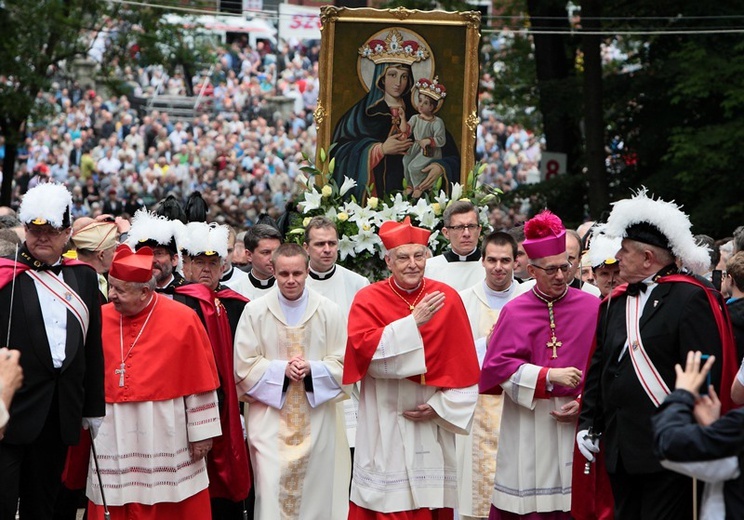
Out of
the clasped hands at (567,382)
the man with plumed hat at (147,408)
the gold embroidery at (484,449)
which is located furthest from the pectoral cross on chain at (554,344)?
the man with plumed hat at (147,408)

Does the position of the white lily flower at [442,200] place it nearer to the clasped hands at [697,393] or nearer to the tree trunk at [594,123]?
the clasped hands at [697,393]

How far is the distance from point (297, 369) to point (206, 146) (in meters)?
20.5

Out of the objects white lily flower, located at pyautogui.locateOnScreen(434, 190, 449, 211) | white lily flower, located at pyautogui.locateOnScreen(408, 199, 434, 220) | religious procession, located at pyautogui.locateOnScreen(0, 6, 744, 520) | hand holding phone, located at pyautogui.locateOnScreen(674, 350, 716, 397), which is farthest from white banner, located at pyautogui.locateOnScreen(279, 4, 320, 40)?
hand holding phone, located at pyautogui.locateOnScreen(674, 350, 716, 397)

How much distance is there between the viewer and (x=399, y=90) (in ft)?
42.3

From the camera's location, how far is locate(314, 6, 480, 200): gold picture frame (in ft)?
41.7

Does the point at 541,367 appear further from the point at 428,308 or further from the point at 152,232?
the point at 152,232

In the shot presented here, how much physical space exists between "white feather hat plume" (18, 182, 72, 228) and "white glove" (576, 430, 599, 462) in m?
3.11

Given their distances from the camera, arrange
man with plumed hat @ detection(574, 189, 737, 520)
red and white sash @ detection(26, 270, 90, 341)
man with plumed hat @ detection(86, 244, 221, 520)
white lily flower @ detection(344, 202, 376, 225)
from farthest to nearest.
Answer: white lily flower @ detection(344, 202, 376, 225) → man with plumed hat @ detection(86, 244, 221, 520) → red and white sash @ detection(26, 270, 90, 341) → man with plumed hat @ detection(574, 189, 737, 520)

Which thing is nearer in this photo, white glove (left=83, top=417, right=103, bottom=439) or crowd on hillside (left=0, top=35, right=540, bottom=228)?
white glove (left=83, top=417, right=103, bottom=439)

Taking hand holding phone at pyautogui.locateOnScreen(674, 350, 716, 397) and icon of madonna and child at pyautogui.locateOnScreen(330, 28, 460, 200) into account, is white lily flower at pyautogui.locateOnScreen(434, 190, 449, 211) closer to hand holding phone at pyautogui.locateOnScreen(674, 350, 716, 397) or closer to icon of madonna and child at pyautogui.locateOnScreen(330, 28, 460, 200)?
icon of madonna and child at pyautogui.locateOnScreen(330, 28, 460, 200)

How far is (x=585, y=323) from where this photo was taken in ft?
27.8

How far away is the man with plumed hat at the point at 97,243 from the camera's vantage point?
1009 centimetres

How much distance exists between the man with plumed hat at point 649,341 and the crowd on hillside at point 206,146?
56.3 ft

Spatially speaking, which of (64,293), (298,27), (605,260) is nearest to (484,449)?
(605,260)
